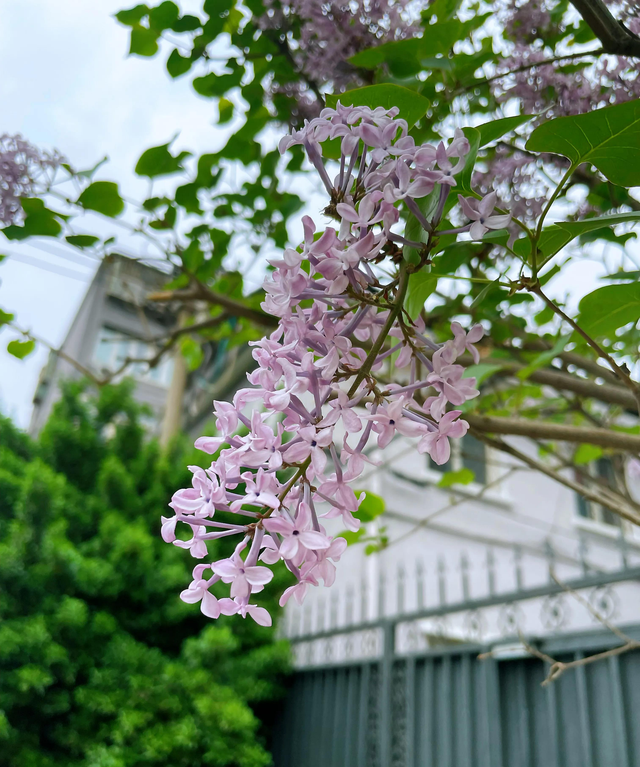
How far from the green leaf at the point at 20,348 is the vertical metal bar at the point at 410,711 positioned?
6.97 feet

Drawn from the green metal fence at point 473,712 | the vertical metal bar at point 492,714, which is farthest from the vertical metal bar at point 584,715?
the vertical metal bar at point 492,714

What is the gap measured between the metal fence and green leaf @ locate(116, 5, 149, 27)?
1.64 m

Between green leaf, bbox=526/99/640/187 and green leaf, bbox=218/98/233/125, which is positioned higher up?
green leaf, bbox=218/98/233/125

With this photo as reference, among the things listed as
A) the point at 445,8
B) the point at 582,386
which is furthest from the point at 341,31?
the point at 582,386

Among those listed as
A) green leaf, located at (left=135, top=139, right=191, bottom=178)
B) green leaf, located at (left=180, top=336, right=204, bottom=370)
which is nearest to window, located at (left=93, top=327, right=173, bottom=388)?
green leaf, located at (left=180, top=336, right=204, bottom=370)

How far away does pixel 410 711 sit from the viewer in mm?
2615

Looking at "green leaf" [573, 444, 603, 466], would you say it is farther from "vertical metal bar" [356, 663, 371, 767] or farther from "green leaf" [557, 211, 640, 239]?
"vertical metal bar" [356, 663, 371, 767]

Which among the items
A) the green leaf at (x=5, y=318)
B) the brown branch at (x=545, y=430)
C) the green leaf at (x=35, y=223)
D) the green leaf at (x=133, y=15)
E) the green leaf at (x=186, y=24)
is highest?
the green leaf at (x=133, y=15)

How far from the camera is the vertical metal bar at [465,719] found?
2.26 m

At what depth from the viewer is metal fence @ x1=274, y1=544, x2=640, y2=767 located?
6.10 ft

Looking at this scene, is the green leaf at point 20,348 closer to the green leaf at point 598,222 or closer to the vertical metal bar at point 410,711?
the green leaf at point 598,222

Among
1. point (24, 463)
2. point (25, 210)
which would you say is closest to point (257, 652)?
point (24, 463)

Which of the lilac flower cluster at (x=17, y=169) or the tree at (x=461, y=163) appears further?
the lilac flower cluster at (x=17, y=169)

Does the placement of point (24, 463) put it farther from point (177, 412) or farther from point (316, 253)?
point (316, 253)
